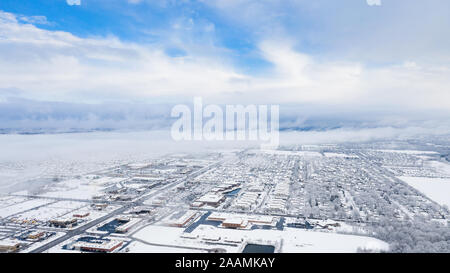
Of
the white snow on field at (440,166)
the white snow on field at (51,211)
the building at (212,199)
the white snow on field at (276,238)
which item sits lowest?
the white snow on field at (276,238)

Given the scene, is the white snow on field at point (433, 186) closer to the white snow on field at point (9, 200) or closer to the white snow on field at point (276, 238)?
the white snow on field at point (276, 238)

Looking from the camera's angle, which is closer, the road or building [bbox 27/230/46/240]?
the road

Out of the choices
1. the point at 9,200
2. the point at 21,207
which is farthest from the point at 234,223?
the point at 9,200

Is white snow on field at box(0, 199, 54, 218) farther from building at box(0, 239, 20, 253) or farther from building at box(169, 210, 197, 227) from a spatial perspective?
building at box(169, 210, 197, 227)

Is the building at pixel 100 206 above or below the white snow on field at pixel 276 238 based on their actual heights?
above

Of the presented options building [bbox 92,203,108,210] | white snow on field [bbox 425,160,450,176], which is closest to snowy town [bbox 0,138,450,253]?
building [bbox 92,203,108,210]

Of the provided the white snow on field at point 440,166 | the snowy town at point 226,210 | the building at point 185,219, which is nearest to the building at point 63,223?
the snowy town at point 226,210

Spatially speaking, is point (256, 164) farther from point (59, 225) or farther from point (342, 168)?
point (59, 225)

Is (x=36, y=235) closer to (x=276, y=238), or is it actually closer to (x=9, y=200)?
(x=9, y=200)
